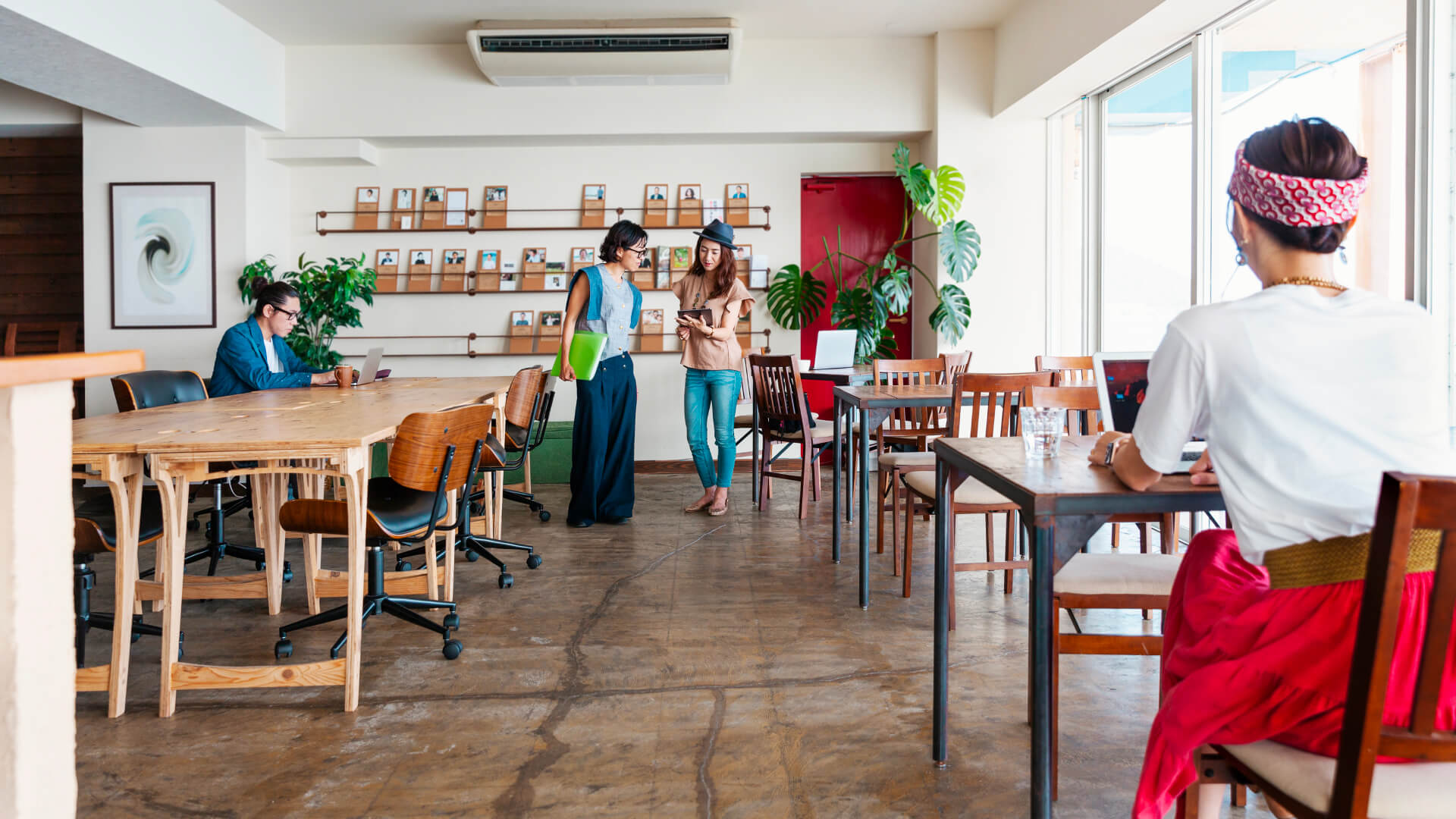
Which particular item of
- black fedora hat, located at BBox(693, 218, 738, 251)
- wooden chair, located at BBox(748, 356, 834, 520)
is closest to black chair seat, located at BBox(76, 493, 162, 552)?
wooden chair, located at BBox(748, 356, 834, 520)

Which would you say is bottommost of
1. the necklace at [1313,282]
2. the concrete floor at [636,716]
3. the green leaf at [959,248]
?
the concrete floor at [636,716]

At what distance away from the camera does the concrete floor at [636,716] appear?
2.00 meters

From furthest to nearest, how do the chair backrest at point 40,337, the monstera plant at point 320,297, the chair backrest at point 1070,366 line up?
the chair backrest at point 40,337, the monstera plant at point 320,297, the chair backrest at point 1070,366

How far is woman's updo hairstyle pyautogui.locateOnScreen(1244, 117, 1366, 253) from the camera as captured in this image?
1.30 meters

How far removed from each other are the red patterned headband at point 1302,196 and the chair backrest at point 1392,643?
50 cm

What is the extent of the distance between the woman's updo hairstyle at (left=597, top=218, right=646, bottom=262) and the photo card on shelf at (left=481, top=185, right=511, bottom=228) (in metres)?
2.47

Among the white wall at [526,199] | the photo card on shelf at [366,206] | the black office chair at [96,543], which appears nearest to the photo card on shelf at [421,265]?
the white wall at [526,199]

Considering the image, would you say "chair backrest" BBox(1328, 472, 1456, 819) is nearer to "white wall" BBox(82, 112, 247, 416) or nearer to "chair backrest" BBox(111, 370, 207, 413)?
"chair backrest" BBox(111, 370, 207, 413)

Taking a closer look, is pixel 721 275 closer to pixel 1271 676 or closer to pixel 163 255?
pixel 163 255

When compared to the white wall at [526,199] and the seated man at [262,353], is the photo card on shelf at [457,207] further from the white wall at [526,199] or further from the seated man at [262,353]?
the seated man at [262,353]

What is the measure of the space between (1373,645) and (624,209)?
21.2 feet

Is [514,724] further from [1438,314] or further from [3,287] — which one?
[3,287]

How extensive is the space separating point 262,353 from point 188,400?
440mm

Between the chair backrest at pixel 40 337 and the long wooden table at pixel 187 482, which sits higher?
the chair backrest at pixel 40 337
